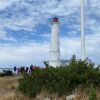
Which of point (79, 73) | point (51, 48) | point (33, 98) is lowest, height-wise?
point (33, 98)

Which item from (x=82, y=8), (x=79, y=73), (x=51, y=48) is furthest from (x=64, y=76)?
(x=51, y=48)

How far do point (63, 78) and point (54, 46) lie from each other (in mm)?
27393

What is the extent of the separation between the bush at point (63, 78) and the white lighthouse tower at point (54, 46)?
23.7 m

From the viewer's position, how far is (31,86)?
2214cm

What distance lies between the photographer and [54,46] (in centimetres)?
4778

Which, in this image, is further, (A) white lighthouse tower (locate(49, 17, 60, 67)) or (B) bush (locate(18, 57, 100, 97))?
(A) white lighthouse tower (locate(49, 17, 60, 67))

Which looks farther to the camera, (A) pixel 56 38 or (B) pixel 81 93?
(A) pixel 56 38

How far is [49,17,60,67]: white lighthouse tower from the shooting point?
46263 mm

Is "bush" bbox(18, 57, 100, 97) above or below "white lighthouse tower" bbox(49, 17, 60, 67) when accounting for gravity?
below

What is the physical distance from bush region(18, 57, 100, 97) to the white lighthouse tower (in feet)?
77.8

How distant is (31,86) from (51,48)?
25950mm

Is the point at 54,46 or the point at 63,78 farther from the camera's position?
the point at 54,46

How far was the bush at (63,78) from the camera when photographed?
65.9 feet

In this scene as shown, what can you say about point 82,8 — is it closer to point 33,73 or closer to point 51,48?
point 33,73
